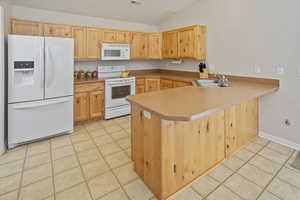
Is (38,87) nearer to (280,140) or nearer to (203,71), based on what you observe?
(203,71)

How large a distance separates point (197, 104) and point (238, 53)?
2174 millimetres

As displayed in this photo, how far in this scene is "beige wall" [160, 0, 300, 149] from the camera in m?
2.53

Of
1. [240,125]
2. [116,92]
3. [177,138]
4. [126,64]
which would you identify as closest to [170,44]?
[126,64]

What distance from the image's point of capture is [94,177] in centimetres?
200

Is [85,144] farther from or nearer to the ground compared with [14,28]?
nearer to the ground

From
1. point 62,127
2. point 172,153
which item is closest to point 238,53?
point 172,153

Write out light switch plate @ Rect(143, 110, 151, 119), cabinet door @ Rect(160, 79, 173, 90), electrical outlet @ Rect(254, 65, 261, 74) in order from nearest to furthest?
light switch plate @ Rect(143, 110, 151, 119) < electrical outlet @ Rect(254, 65, 261, 74) < cabinet door @ Rect(160, 79, 173, 90)

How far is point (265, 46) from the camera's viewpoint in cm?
279

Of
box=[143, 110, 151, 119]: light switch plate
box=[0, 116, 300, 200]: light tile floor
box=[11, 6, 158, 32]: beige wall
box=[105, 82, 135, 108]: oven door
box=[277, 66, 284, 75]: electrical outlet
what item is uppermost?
box=[11, 6, 158, 32]: beige wall

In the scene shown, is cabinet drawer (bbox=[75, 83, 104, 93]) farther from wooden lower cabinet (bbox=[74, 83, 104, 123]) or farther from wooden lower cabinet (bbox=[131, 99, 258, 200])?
wooden lower cabinet (bbox=[131, 99, 258, 200])

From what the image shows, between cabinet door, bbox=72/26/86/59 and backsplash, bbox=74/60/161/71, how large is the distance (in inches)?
16.2

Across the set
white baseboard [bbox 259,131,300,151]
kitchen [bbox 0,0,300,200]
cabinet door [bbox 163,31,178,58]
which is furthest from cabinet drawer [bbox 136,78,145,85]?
white baseboard [bbox 259,131,300,151]

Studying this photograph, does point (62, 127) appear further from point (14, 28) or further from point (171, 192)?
point (171, 192)

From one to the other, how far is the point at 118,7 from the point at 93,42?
1015mm
